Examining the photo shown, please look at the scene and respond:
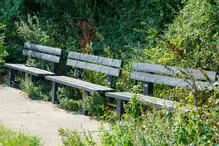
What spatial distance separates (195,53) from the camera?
7.26 metres

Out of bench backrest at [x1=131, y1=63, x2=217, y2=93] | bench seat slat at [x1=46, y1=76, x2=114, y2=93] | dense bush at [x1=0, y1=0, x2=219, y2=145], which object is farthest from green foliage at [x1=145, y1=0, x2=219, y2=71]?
bench seat slat at [x1=46, y1=76, x2=114, y2=93]

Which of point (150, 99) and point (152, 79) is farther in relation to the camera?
point (152, 79)

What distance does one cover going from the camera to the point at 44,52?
31.8 ft

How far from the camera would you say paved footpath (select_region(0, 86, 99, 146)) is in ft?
20.4

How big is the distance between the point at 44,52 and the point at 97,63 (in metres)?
1.99

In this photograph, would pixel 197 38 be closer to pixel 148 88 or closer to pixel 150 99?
pixel 148 88

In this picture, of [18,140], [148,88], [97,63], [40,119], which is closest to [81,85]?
[97,63]

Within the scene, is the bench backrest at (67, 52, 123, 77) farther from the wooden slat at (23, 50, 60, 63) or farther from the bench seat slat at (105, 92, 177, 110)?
the bench seat slat at (105, 92, 177, 110)

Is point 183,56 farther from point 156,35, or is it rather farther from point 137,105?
point 156,35

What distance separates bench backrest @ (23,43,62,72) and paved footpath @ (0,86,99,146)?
103 cm

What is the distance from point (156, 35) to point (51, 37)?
3111 millimetres

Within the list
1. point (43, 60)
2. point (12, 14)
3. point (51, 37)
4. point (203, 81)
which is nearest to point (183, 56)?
point (203, 81)

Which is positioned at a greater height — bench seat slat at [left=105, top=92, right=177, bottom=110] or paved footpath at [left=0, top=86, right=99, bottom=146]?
bench seat slat at [left=105, top=92, right=177, bottom=110]

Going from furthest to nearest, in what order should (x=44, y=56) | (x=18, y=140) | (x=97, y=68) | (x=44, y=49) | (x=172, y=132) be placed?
(x=44, y=49), (x=44, y=56), (x=97, y=68), (x=18, y=140), (x=172, y=132)
